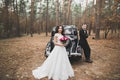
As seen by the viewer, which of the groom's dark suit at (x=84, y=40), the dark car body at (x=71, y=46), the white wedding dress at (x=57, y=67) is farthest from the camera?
the groom's dark suit at (x=84, y=40)

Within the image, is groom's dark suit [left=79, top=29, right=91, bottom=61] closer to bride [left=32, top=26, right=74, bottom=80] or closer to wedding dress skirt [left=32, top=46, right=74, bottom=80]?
bride [left=32, top=26, right=74, bottom=80]

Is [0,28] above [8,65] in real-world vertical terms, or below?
above

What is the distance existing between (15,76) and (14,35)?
978 inches

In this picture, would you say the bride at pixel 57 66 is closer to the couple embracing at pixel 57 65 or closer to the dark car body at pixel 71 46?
the couple embracing at pixel 57 65

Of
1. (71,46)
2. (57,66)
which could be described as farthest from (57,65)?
(71,46)

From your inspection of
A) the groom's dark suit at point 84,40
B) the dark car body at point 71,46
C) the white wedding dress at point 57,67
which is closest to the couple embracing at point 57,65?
the white wedding dress at point 57,67

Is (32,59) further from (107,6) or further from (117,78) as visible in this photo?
(107,6)

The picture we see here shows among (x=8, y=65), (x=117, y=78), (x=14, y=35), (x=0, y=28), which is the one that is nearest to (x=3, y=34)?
(x=0, y=28)

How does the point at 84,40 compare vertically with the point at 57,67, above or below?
above

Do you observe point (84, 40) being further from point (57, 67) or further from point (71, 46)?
point (57, 67)

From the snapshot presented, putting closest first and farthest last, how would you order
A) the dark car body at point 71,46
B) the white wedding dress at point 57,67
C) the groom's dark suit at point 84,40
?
the white wedding dress at point 57,67 < the dark car body at point 71,46 < the groom's dark suit at point 84,40

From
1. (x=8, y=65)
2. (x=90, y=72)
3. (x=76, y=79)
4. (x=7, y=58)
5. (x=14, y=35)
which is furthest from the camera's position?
(x=14, y=35)

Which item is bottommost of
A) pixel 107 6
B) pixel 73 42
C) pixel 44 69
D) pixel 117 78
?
pixel 117 78

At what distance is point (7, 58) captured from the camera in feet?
34.5
